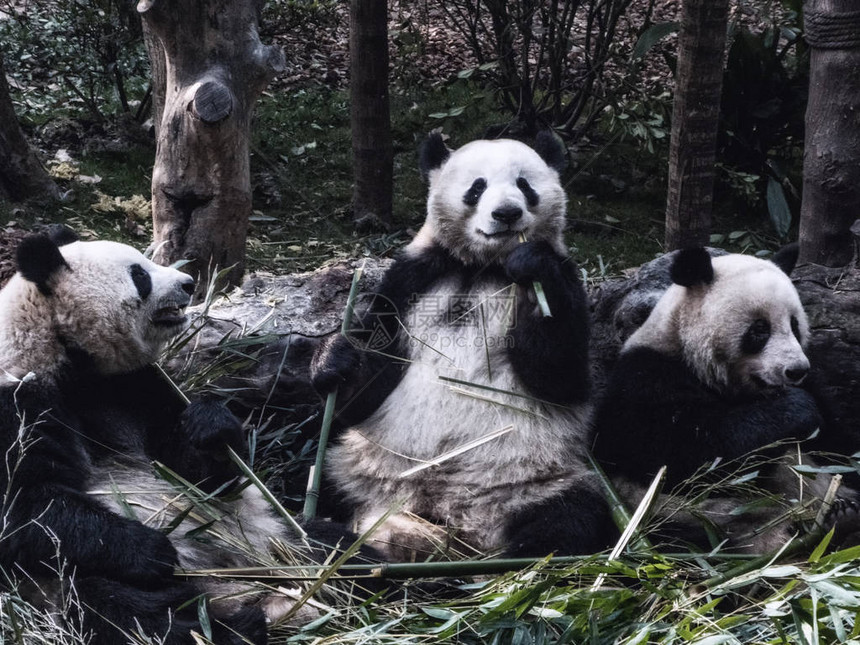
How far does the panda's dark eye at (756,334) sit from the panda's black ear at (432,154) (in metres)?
1.63

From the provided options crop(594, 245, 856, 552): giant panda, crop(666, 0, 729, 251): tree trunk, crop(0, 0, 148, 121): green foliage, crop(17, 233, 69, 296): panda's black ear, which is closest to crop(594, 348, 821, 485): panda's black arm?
crop(594, 245, 856, 552): giant panda

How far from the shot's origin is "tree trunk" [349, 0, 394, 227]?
7695mm

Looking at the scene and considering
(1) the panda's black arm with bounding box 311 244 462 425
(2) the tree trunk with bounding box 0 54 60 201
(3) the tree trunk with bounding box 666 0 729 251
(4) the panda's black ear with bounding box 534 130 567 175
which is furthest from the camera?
(2) the tree trunk with bounding box 0 54 60 201

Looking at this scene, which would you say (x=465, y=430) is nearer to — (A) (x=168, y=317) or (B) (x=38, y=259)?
(A) (x=168, y=317)

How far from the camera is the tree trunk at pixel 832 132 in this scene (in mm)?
5141

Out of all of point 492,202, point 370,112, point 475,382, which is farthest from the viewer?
point 370,112

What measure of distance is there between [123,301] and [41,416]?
0.60 metres

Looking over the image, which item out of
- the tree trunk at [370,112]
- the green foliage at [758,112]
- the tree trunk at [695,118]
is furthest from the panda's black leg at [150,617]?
the green foliage at [758,112]

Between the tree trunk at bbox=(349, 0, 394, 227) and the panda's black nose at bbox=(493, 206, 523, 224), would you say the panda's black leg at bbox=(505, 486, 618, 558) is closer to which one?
the panda's black nose at bbox=(493, 206, 523, 224)

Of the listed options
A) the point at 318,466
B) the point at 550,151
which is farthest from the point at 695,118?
the point at 318,466

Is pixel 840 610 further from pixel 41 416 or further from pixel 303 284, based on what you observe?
pixel 303 284

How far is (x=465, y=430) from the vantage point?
4.17m

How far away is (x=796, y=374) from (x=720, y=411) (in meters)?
0.35

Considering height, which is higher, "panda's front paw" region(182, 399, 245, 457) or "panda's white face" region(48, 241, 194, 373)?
"panda's white face" region(48, 241, 194, 373)
